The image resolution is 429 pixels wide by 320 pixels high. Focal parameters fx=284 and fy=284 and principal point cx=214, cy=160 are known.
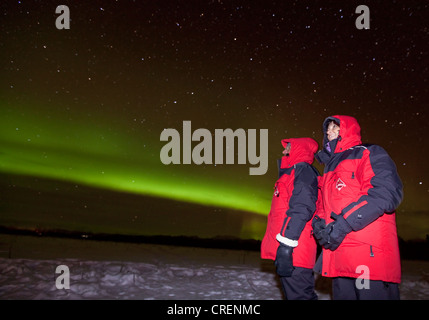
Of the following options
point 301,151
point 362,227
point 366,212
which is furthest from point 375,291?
point 301,151

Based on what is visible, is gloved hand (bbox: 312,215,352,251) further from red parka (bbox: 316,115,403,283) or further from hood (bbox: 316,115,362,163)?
hood (bbox: 316,115,362,163)

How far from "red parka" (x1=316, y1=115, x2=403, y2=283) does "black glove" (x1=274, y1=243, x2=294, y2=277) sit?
1.47 ft

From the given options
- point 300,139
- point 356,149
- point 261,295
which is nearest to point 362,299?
point 356,149

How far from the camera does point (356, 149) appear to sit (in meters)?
2.49

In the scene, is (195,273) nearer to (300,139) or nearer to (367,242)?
(300,139)

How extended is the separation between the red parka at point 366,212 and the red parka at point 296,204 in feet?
1.33

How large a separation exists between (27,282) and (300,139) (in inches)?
212

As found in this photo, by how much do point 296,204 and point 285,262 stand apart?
0.60 meters

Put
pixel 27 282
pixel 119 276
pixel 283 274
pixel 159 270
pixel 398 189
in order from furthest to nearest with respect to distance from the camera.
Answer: pixel 159 270 → pixel 119 276 → pixel 27 282 → pixel 283 274 → pixel 398 189

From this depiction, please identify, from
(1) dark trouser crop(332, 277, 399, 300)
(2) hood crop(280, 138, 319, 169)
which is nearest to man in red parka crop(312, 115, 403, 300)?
(1) dark trouser crop(332, 277, 399, 300)

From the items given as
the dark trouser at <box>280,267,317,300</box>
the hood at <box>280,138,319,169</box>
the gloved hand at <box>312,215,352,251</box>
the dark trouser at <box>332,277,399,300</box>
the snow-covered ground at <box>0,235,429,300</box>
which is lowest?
the snow-covered ground at <box>0,235,429,300</box>

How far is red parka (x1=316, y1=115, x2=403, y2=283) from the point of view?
2156 mm

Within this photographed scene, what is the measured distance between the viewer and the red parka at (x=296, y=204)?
291 cm

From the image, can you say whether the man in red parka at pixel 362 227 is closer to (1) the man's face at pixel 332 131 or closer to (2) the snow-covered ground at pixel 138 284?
(1) the man's face at pixel 332 131
